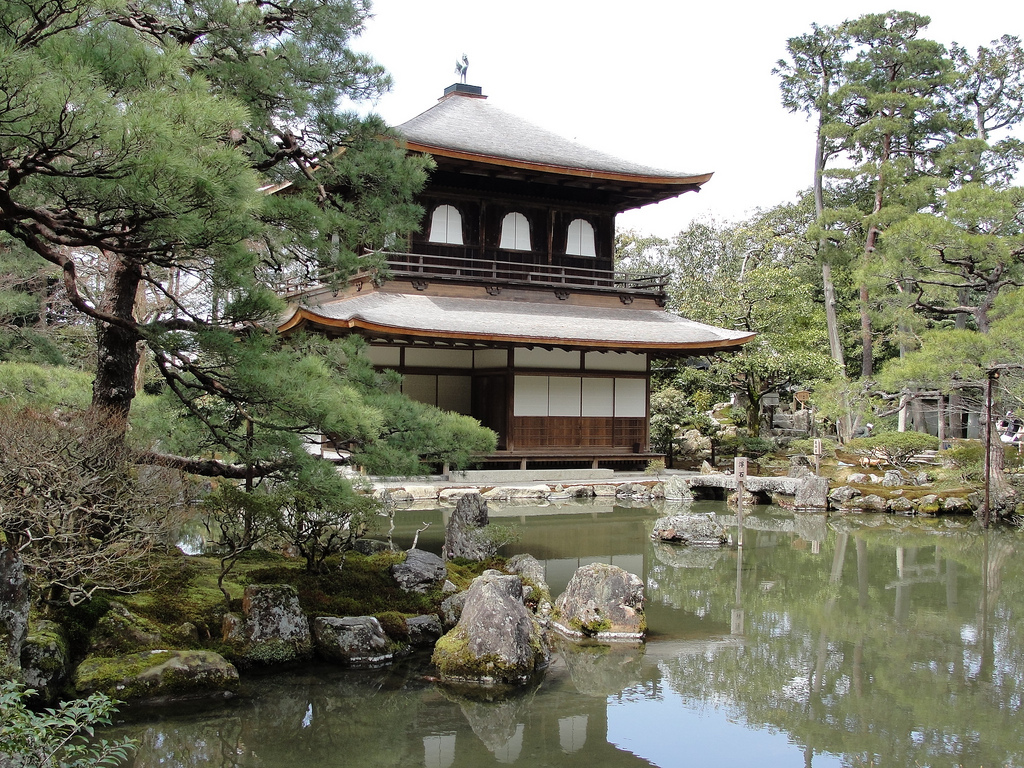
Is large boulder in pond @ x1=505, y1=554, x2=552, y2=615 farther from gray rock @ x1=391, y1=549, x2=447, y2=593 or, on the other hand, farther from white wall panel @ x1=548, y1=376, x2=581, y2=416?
white wall panel @ x1=548, y1=376, x2=581, y2=416

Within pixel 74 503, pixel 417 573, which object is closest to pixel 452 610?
pixel 417 573

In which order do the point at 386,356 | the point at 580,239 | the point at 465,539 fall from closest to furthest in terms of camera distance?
the point at 465,539
the point at 386,356
the point at 580,239

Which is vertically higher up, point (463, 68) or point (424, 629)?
point (463, 68)

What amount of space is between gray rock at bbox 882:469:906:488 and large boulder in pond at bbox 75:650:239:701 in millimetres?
14687

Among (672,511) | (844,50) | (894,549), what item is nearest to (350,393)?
(894,549)

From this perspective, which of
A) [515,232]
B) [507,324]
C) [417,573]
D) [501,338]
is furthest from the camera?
[515,232]

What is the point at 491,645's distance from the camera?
6.48 m

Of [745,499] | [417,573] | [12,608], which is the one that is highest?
[12,608]

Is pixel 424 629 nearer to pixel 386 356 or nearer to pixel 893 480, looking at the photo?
pixel 386 356

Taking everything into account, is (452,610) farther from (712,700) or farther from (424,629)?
(712,700)

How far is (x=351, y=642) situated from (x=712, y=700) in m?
2.76

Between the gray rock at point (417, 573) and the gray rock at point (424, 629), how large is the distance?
1.69 feet

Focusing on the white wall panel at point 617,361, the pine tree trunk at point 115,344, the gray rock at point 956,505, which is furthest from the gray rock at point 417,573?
the gray rock at point 956,505

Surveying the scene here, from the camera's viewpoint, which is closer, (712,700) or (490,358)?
(712,700)
